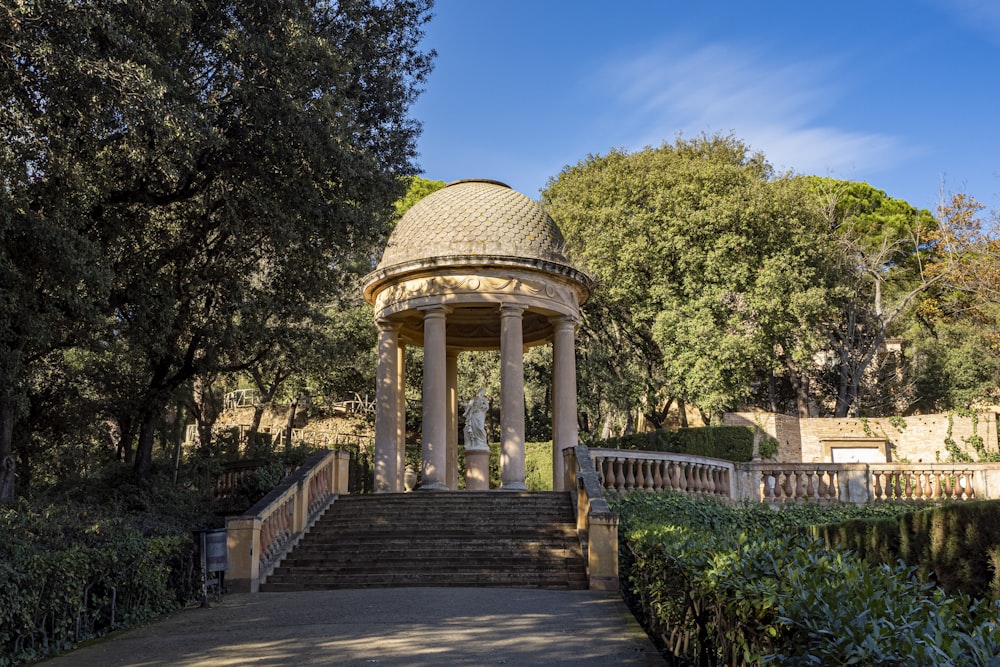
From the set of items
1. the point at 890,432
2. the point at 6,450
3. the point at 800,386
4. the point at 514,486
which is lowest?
the point at 514,486

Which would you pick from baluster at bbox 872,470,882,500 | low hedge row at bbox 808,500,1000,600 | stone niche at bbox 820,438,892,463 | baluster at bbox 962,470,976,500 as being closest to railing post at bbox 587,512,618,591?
low hedge row at bbox 808,500,1000,600

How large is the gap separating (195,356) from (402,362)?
5.71 m

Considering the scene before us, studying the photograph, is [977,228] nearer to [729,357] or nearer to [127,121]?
[729,357]

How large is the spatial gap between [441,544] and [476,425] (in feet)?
25.7

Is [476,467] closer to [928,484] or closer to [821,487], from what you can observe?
[821,487]

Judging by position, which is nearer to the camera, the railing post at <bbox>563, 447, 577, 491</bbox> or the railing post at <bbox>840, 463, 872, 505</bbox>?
the railing post at <bbox>563, 447, 577, 491</bbox>

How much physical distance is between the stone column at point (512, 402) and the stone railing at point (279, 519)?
363 centimetres

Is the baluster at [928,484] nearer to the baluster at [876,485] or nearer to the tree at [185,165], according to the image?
the baluster at [876,485]

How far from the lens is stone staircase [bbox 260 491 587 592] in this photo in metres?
13.2

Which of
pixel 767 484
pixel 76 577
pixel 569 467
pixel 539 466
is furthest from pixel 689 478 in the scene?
pixel 76 577

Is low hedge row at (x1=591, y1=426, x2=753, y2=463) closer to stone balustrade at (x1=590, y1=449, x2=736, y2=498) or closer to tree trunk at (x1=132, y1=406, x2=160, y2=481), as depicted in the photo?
stone balustrade at (x1=590, y1=449, x2=736, y2=498)

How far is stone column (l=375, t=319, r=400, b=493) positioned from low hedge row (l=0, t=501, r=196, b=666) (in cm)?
968

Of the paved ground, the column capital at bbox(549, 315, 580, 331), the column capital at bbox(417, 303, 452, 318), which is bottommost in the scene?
the paved ground

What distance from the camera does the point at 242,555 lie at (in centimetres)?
1291
